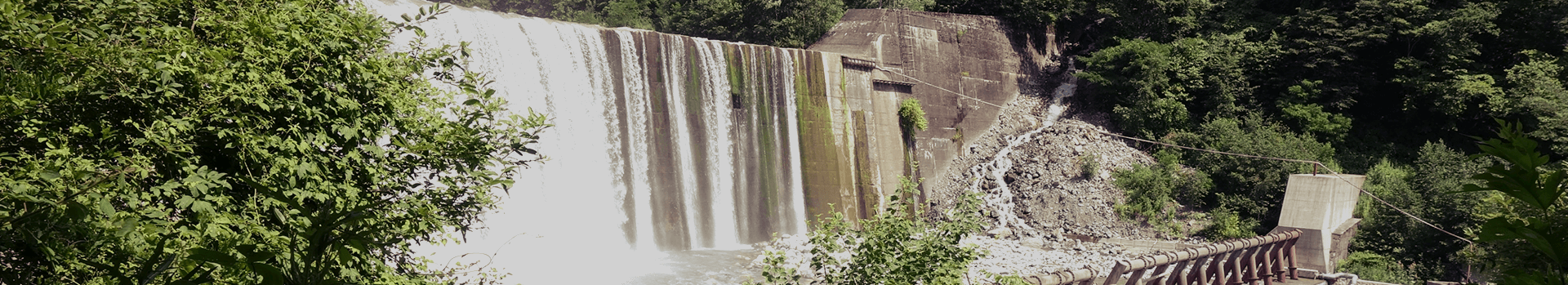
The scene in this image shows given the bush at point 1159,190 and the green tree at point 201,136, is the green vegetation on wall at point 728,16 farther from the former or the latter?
the green tree at point 201,136

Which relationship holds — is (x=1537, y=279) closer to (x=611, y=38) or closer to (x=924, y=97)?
(x=611, y=38)

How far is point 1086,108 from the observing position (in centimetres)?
2894

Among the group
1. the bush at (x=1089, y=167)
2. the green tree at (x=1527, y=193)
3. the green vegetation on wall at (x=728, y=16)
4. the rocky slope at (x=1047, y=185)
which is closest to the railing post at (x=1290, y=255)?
the rocky slope at (x=1047, y=185)

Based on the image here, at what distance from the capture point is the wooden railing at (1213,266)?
9.96 metres

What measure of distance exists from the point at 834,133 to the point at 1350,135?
13857mm

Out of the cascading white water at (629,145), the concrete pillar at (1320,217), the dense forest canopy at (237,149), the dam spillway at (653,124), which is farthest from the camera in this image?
the dam spillway at (653,124)

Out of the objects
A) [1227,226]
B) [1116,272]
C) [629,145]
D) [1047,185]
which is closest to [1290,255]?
[1227,226]

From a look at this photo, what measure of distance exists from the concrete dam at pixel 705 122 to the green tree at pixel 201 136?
11027 mm

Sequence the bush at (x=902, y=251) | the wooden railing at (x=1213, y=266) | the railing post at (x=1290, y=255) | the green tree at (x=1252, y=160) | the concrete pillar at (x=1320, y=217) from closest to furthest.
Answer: the bush at (x=902, y=251), the wooden railing at (x=1213, y=266), the railing post at (x=1290, y=255), the concrete pillar at (x=1320, y=217), the green tree at (x=1252, y=160)

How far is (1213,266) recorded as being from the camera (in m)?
13.9

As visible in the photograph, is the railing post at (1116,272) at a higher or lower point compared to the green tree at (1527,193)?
lower

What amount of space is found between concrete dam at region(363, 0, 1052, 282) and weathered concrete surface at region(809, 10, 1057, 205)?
5 centimetres

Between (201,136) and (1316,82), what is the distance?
27416 millimetres

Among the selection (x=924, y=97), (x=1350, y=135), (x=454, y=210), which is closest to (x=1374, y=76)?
(x=1350, y=135)
